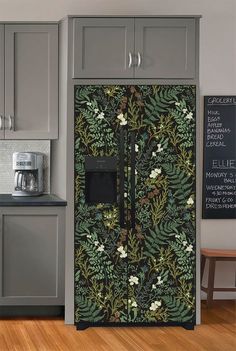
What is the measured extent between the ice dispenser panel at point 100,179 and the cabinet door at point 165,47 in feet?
2.28

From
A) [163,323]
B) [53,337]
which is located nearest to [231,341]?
[163,323]

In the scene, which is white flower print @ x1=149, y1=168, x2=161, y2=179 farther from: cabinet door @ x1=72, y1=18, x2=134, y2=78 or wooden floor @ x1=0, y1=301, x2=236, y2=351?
wooden floor @ x1=0, y1=301, x2=236, y2=351

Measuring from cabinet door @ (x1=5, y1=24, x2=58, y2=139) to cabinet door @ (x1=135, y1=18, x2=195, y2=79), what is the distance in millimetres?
883

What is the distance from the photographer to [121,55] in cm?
476

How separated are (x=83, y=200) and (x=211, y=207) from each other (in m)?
1.49

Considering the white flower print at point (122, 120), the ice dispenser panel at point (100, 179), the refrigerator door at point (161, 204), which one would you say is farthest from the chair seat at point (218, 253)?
the white flower print at point (122, 120)

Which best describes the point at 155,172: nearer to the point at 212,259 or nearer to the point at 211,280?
the point at 212,259

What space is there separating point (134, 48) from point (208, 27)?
1.23 meters

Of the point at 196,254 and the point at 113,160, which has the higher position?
the point at 113,160

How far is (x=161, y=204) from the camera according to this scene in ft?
15.5

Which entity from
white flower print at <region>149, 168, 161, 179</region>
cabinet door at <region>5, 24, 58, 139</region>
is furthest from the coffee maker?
white flower print at <region>149, 168, 161, 179</region>

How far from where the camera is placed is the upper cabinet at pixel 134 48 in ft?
15.5

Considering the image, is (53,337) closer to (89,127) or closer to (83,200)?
(83,200)

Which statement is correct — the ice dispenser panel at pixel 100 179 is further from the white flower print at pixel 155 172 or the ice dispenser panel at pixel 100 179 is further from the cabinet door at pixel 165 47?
the cabinet door at pixel 165 47
